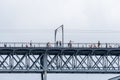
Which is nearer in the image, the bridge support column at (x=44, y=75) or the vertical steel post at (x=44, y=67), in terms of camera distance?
the vertical steel post at (x=44, y=67)

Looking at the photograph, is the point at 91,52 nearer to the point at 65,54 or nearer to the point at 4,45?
the point at 65,54

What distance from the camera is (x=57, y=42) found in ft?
447

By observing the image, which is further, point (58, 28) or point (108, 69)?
point (58, 28)

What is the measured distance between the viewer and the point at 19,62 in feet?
436

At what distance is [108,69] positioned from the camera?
445 feet

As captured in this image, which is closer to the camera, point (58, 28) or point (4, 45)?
point (4, 45)

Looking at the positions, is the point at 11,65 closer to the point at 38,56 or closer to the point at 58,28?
the point at 38,56

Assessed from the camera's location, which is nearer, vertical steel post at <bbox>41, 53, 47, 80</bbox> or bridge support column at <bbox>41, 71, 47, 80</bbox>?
vertical steel post at <bbox>41, 53, 47, 80</bbox>

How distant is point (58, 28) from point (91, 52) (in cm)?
1314

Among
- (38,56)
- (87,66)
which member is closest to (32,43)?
(38,56)

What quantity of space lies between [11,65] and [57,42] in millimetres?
10342

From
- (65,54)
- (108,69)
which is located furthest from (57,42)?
(108,69)

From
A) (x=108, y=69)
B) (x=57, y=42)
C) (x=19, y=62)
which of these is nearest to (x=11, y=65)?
(x=19, y=62)

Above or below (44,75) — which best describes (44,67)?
above
